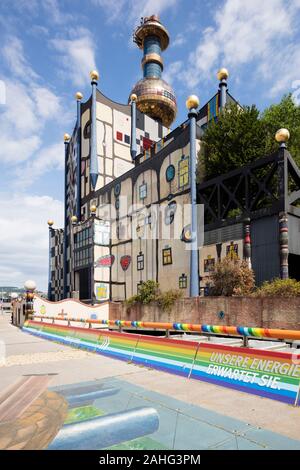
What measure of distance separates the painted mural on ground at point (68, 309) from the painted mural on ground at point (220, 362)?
543 inches

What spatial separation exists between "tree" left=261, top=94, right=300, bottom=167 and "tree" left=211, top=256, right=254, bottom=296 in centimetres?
1196

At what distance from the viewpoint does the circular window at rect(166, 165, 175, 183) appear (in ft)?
82.7

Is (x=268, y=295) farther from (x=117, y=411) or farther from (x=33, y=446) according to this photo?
(x=33, y=446)

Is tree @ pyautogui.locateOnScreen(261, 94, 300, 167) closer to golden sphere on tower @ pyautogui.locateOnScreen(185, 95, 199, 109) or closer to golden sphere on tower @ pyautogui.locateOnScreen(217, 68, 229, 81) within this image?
golden sphere on tower @ pyautogui.locateOnScreen(217, 68, 229, 81)

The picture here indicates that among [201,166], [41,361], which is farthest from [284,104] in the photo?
[41,361]

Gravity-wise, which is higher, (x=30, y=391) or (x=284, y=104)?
(x=284, y=104)

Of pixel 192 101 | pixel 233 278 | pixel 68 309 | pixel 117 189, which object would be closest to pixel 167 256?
pixel 68 309

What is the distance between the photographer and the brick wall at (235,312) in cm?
1305

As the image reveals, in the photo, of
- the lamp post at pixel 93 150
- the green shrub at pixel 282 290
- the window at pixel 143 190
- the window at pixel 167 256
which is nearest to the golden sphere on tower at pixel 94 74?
the lamp post at pixel 93 150

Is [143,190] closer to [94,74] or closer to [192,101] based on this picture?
[192,101]

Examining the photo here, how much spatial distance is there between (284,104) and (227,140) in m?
9.35

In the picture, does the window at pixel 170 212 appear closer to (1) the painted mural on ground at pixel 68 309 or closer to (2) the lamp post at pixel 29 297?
(1) the painted mural on ground at pixel 68 309
